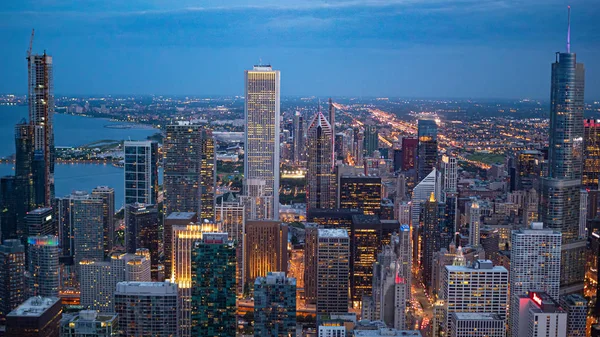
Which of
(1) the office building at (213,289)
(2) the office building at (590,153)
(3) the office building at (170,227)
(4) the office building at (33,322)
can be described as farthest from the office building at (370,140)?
(4) the office building at (33,322)

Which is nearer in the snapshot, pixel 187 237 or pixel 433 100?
pixel 187 237

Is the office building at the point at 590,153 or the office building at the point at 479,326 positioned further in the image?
the office building at the point at 590,153

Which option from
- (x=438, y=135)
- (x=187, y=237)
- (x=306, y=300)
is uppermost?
(x=438, y=135)

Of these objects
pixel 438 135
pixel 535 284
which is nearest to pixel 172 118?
pixel 438 135

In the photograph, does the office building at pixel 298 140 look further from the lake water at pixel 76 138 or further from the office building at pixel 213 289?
the office building at pixel 213 289

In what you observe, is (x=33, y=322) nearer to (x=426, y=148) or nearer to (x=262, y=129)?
(x=262, y=129)

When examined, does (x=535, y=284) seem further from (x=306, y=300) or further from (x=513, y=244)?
(x=306, y=300)

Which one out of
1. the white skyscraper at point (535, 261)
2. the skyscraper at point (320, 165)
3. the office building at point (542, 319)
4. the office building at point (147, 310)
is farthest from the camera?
the skyscraper at point (320, 165)
